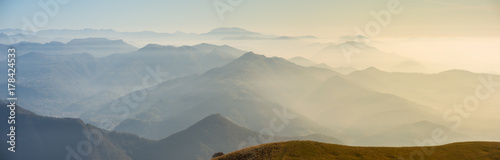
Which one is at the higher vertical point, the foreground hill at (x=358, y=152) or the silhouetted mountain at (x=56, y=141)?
the foreground hill at (x=358, y=152)

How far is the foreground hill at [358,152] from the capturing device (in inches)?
1495

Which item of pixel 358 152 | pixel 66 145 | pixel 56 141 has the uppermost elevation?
pixel 358 152

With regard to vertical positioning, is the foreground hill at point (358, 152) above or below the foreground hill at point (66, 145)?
above

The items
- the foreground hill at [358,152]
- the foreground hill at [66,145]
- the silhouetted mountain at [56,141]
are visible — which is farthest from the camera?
the foreground hill at [66,145]

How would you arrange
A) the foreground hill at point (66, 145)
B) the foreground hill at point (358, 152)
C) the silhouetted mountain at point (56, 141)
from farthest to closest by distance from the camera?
the foreground hill at point (66, 145)
the silhouetted mountain at point (56, 141)
the foreground hill at point (358, 152)

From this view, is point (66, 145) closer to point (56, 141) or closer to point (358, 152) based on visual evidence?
point (56, 141)

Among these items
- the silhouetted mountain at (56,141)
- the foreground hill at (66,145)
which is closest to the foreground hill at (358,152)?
the foreground hill at (66,145)

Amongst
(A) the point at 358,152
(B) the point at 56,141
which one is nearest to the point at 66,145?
(B) the point at 56,141

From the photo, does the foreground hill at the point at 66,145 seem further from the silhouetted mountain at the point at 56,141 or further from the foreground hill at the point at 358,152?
the foreground hill at the point at 358,152

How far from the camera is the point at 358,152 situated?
39375 mm

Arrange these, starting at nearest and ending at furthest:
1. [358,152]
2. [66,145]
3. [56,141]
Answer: [358,152], [66,145], [56,141]

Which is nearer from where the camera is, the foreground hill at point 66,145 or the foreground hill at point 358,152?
the foreground hill at point 358,152

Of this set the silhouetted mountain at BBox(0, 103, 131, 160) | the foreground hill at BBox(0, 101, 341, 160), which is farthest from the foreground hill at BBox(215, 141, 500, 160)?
the silhouetted mountain at BBox(0, 103, 131, 160)

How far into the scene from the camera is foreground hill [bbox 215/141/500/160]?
37966 mm
